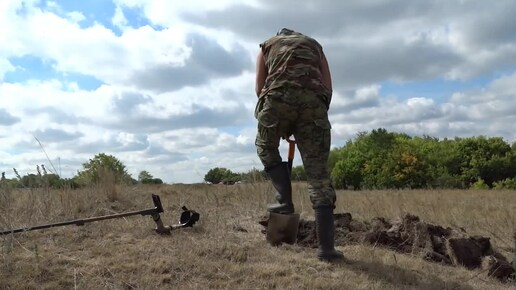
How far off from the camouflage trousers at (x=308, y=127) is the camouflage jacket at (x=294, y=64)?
92 millimetres

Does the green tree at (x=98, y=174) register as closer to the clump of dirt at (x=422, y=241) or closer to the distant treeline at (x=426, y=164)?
the clump of dirt at (x=422, y=241)

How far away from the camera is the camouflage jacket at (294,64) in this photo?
514cm

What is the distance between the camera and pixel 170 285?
4305 millimetres

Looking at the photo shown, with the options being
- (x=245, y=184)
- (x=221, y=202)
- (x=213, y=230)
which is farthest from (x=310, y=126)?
(x=245, y=184)

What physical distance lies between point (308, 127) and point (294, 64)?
0.62 meters

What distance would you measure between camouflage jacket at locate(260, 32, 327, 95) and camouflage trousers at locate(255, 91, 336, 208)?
92 millimetres

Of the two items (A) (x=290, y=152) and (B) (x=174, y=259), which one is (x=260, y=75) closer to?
(A) (x=290, y=152)

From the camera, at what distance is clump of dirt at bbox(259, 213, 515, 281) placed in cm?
603

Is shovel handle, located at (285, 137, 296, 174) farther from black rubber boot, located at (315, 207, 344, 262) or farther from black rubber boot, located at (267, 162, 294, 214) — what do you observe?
black rubber boot, located at (315, 207, 344, 262)

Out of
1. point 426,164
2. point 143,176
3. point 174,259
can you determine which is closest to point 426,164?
point 426,164

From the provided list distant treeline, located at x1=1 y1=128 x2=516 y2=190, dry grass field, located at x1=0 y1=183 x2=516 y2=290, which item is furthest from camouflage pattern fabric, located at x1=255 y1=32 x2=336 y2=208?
distant treeline, located at x1=1 y1=128 x2=516 y2=190

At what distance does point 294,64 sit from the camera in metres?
5.19

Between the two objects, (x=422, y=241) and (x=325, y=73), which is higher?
(x=325, y=73)

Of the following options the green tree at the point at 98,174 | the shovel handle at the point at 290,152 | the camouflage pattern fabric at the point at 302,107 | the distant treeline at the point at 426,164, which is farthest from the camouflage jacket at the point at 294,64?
the distant treeline at the point at 426,164
